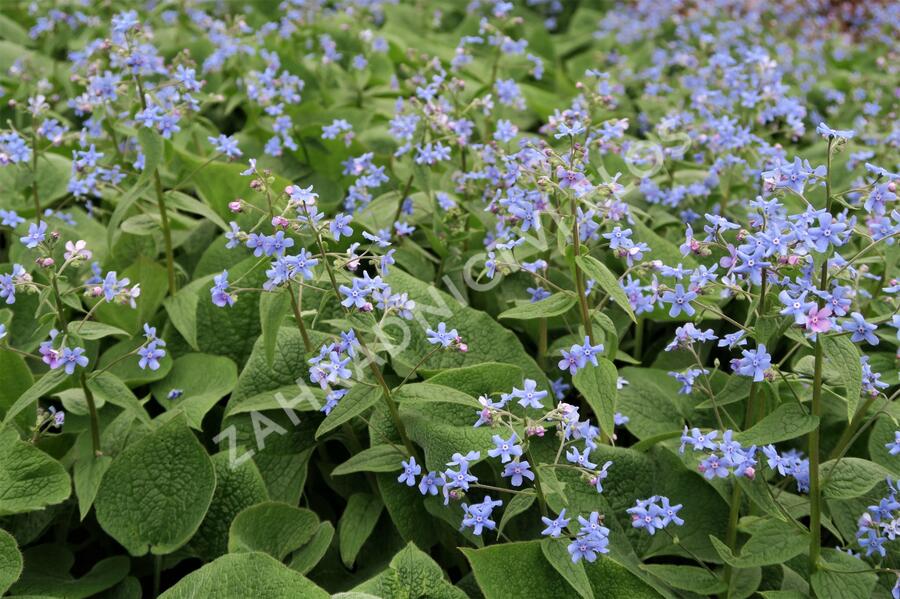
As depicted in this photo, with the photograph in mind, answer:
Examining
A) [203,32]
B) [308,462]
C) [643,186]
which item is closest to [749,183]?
[643,186]

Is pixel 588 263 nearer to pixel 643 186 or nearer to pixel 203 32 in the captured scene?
pixel 643 186

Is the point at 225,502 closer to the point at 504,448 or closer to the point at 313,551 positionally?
the point at 313,551

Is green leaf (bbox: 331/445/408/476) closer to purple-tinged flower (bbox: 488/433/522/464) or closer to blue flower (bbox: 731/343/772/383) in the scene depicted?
purple-tinged flower (bbox: 488/433/522/464)

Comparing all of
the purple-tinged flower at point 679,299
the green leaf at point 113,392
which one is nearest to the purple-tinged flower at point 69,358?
the green leaf at point 113,392

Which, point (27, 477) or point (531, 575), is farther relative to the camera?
point (27, 477)

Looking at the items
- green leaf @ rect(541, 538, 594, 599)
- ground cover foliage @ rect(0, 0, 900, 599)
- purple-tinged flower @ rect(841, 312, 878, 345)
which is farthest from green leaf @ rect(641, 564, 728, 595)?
purple-tinged flower @ rect(841, 312, 878, 345)

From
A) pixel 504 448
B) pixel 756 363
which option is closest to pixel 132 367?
pixel 504 448
